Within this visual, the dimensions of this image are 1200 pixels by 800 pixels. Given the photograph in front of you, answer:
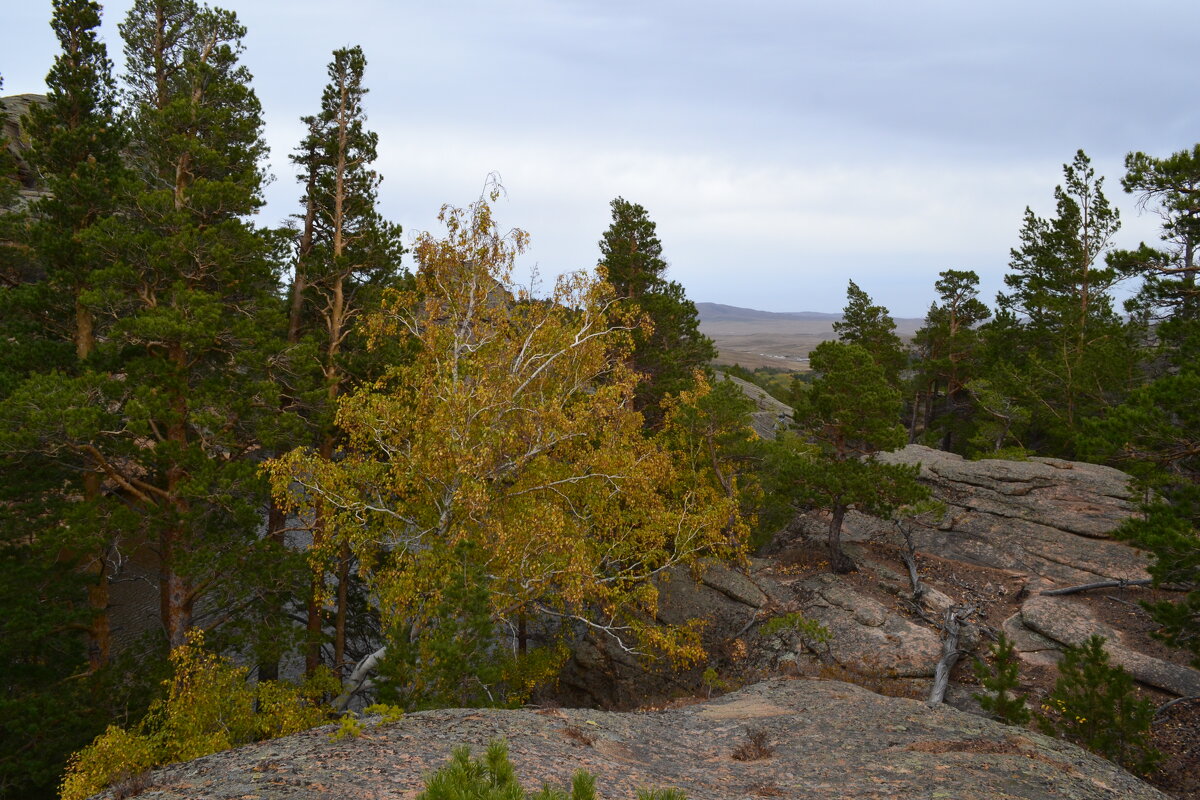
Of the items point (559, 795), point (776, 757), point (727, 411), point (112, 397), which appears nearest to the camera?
point (559, 795)

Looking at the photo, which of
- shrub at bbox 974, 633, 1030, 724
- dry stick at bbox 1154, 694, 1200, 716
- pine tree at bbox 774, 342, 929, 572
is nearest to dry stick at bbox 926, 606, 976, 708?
shrub at bbox 974, 633, 1030, 724

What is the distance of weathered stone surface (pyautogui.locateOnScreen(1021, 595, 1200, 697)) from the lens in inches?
570

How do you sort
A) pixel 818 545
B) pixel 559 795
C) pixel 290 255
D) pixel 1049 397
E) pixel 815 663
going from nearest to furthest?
1. pixel 559 795
2. pixel 815 663
3. pixel 290 255
4. pixel 818 545
5. pixel 1049 397

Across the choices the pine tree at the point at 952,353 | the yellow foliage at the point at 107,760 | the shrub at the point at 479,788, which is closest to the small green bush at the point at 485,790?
the shrub at the point at 479,788

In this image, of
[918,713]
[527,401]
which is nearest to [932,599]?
[918,713]

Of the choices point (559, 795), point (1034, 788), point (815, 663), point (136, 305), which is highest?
point (136, 305)

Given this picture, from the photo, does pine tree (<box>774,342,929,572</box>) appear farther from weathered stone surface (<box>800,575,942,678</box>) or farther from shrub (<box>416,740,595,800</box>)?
shrub (<box>416,740,595,800</box>)

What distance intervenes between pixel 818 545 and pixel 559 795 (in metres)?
21.8

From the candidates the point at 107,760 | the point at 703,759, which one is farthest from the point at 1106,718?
the point at 107,760

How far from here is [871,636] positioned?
58.2 ft

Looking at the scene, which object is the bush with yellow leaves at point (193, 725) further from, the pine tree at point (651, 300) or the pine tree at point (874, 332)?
the pine tree at point (874, 332)

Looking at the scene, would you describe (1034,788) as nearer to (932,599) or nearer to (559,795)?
(559,795)

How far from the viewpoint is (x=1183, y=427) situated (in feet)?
38.9

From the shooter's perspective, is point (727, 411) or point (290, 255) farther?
point (727, 411)
